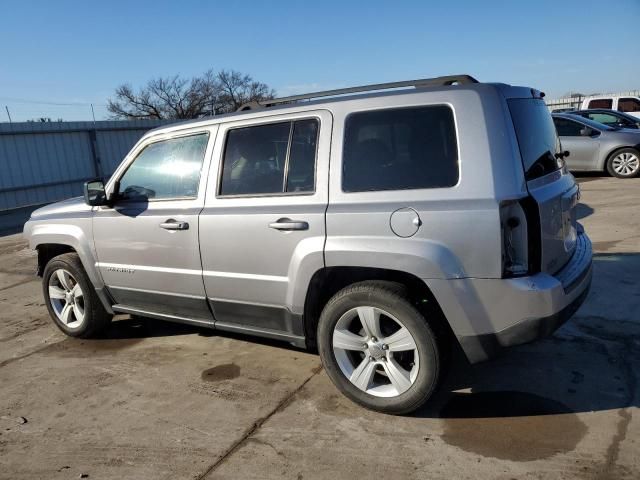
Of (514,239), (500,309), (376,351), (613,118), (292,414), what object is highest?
(613,118)

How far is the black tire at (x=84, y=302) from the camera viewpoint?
4715 millimetres

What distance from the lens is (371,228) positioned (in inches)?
119

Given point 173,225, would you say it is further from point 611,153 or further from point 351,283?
point 611,153

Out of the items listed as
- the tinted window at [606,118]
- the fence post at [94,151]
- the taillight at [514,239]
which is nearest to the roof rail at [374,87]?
the taillight at [514,239]

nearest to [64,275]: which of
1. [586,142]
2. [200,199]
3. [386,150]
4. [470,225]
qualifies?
[200,199]

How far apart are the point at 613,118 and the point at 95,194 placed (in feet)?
48.4

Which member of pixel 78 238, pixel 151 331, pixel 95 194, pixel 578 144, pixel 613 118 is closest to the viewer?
pixel 95 194

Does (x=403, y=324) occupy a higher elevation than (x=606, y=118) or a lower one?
lower

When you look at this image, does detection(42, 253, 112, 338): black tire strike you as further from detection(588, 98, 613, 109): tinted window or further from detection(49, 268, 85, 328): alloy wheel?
detection(588, 98, 613, 109): tinted window

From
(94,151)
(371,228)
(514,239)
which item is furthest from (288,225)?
(94,151)

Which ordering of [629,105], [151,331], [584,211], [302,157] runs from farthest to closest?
[629,105] < [584,211] < [151,331] < [302,157]

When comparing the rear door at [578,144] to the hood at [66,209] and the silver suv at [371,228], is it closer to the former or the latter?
the silver suv at [371,228]

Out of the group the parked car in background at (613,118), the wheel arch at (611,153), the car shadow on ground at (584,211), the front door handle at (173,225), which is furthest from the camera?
the parked car in background at (613,118)

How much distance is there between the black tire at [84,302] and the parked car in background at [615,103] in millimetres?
18250
